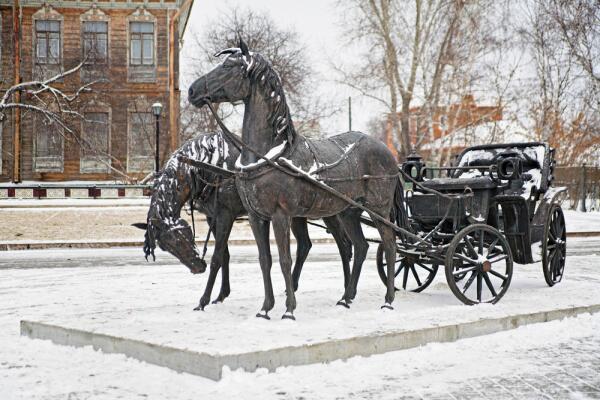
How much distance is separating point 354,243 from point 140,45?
96.7 feet

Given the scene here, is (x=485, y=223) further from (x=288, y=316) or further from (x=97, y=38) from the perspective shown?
(x=97, y=38)

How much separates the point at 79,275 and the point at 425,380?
8804 mm

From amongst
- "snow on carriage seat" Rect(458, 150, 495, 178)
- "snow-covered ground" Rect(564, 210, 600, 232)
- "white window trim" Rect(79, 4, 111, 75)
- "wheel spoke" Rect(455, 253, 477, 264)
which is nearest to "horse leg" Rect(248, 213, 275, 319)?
"wheel spoke" Rect(455, 253, 477, 264)

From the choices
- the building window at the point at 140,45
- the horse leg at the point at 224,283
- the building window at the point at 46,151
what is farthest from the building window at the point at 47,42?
the horse leg at the point at 224,283

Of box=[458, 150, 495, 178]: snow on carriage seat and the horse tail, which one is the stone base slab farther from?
box=[458, 150, 495, 178]: snow on carriage seat

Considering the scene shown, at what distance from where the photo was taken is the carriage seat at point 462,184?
30.4ft

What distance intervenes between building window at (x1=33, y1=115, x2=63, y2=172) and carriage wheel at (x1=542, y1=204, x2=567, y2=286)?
92.6 feet

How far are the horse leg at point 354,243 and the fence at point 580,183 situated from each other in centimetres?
2757

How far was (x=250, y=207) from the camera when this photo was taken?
7395 millimetres

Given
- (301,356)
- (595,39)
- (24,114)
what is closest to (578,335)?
(301,356)

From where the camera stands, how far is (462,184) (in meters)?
9.37

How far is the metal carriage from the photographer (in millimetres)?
8688

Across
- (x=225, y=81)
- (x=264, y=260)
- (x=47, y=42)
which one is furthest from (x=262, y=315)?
(x=47, y=42)

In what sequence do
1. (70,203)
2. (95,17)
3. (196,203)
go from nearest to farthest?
(196,203)
(70,203)
(95,17)
